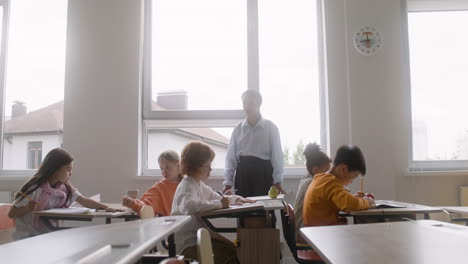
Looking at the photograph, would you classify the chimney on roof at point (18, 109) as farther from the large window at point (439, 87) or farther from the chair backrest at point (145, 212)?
the large window at point (439, 87)

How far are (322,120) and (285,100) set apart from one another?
471 mm

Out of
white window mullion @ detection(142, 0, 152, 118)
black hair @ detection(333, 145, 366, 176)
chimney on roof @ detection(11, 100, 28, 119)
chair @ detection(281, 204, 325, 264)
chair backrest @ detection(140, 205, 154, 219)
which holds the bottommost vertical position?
chair @ detection(281, 204, 325, 264)

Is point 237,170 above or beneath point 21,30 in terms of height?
beneath

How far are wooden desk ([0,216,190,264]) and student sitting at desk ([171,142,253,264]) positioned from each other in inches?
23.4

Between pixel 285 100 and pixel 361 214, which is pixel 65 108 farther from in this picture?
pixel 361 214

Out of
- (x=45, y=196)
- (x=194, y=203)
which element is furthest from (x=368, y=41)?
(x=45, y=196)

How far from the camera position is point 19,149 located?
492cm

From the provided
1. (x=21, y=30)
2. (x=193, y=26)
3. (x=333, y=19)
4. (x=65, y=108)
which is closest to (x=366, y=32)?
(x=333, y=19)

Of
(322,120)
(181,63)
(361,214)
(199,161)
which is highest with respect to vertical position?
(181,63)

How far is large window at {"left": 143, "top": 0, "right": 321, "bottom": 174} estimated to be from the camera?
15.2ft

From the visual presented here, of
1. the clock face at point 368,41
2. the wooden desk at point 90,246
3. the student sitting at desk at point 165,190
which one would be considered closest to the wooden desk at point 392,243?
the wooden desk at point 90,246

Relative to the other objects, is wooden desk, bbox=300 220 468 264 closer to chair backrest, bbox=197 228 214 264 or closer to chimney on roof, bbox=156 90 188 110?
chair backrest, bbox=197 228 214 264

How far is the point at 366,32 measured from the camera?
4324 mm

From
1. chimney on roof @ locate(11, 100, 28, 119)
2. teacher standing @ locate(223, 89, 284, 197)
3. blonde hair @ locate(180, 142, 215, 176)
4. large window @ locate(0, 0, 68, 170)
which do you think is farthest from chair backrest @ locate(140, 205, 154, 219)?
chimney on roof @ locate(11, 100, 28, 119)
